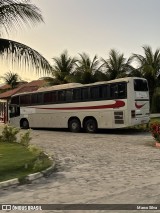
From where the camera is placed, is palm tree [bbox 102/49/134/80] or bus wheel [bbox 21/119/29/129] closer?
bus wheel [bbox 21/119/29/129]

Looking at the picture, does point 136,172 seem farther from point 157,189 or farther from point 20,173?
point 20,173

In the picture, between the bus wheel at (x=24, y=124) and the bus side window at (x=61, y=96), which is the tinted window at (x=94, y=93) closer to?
the bus side window at (x=61, y=96)

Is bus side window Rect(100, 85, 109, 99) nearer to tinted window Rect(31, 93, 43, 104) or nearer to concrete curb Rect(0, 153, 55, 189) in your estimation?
tinted window Rect(31, 93, 43, 104)

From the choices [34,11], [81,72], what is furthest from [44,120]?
[34,11]

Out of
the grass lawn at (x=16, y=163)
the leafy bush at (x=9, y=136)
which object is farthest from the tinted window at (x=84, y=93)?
the grass lawn at (x=16, y=163)

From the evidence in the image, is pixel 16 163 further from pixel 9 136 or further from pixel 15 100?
pixel 15 100

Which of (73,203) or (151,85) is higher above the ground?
(151,85)

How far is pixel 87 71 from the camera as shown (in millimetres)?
34312

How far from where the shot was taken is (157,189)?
7.53 m

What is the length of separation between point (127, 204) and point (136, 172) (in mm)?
3219

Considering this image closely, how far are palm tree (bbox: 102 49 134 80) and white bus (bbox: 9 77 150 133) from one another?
10139 millimetres

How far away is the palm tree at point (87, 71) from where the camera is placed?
1347 inches

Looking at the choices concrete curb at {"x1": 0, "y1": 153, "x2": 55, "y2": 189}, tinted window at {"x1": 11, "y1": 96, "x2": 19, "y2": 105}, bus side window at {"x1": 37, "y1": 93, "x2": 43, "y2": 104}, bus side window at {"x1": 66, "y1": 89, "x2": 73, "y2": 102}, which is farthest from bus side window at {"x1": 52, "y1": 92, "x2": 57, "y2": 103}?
concrete curb at {"x1": 0, "y1": 153, "x2": 55, "y2": 189}

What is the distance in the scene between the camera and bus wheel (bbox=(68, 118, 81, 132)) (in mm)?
23719
